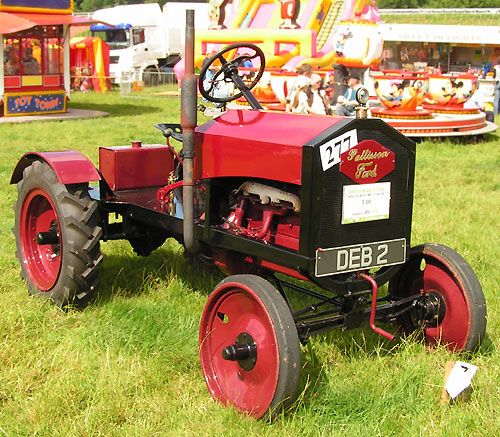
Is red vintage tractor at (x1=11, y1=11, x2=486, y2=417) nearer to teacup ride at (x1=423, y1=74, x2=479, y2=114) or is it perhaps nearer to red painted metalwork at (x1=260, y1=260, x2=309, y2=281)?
red painted metalwork at (x1=260, y1=260, x2=309, y2=281)

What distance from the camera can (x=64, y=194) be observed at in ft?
13.4

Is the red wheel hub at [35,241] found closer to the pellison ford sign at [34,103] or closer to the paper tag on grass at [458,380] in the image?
the paper tag on grass at [458,380]

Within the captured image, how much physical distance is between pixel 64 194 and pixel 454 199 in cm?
496

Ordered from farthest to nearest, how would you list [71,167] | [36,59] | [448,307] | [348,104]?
[36,59] → [348,104] → [71,167] → [448,307]

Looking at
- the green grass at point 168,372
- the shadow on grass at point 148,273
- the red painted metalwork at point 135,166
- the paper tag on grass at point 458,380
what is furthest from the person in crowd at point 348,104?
the paper tag on grass at point 458,380

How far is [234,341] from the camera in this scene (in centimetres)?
324

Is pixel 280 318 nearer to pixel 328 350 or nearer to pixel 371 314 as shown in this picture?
pixel 371 314

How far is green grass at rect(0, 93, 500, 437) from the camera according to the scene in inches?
116

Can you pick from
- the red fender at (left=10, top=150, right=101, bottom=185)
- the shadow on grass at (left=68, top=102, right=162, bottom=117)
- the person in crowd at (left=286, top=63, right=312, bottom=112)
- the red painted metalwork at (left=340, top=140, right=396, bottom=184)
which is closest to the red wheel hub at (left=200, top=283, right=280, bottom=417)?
the red painted metalwork at (left=340, top=140, right=396, bottom=184)

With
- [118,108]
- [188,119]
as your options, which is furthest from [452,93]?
[188,119]

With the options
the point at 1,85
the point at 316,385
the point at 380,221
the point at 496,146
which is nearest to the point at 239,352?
the point at 316,385

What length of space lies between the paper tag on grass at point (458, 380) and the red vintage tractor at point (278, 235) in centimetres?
36

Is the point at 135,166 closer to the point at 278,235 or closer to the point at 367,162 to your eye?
the point at 278,235

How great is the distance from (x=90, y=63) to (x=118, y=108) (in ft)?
25.9
